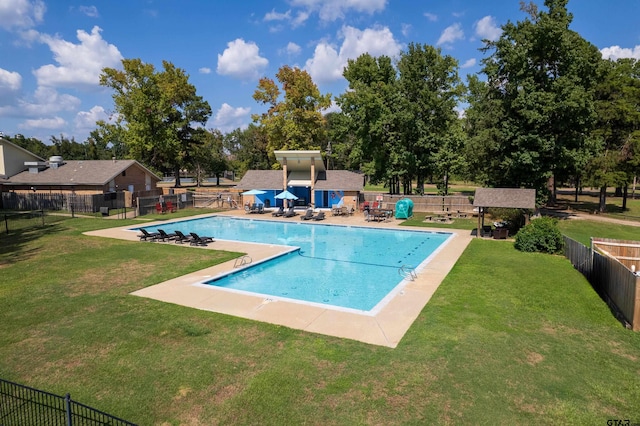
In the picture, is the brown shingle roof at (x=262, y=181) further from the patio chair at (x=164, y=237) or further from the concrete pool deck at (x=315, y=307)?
the concrete pool deck at (x=315, y=307)

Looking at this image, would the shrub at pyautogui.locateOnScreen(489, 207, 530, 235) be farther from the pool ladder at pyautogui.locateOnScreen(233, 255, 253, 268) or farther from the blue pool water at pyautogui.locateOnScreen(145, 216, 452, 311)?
the pool ladder at pyautogui.locateOnScreen(233, 255, 253, 268)

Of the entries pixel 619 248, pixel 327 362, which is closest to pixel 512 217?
pixel 619 248

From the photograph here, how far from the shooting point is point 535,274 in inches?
589

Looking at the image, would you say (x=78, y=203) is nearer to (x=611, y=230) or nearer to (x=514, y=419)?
(x=514, y=419)

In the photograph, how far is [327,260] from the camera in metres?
19.2

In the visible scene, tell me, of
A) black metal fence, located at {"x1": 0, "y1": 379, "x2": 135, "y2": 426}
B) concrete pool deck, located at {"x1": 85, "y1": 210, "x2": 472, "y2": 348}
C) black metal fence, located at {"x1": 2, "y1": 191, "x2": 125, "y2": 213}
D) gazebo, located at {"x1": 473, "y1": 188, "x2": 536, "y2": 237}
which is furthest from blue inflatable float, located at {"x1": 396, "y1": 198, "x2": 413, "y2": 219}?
black metal fence, located at {"x1": 0, "y1": 379, "x2": 135, "y2": 426}

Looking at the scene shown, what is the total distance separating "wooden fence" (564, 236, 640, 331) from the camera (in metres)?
9.59

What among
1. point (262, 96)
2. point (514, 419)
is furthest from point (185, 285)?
point (262, 96)

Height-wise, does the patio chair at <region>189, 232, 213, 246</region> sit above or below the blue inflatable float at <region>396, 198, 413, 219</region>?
below

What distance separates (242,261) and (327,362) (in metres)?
9.94

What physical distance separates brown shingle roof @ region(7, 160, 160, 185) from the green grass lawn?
27641mm

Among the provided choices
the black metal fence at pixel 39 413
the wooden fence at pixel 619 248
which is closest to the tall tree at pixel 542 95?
the wooden fence at pixel 619 248

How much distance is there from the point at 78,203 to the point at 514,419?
38775mm

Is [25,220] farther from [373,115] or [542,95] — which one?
[542,95]
